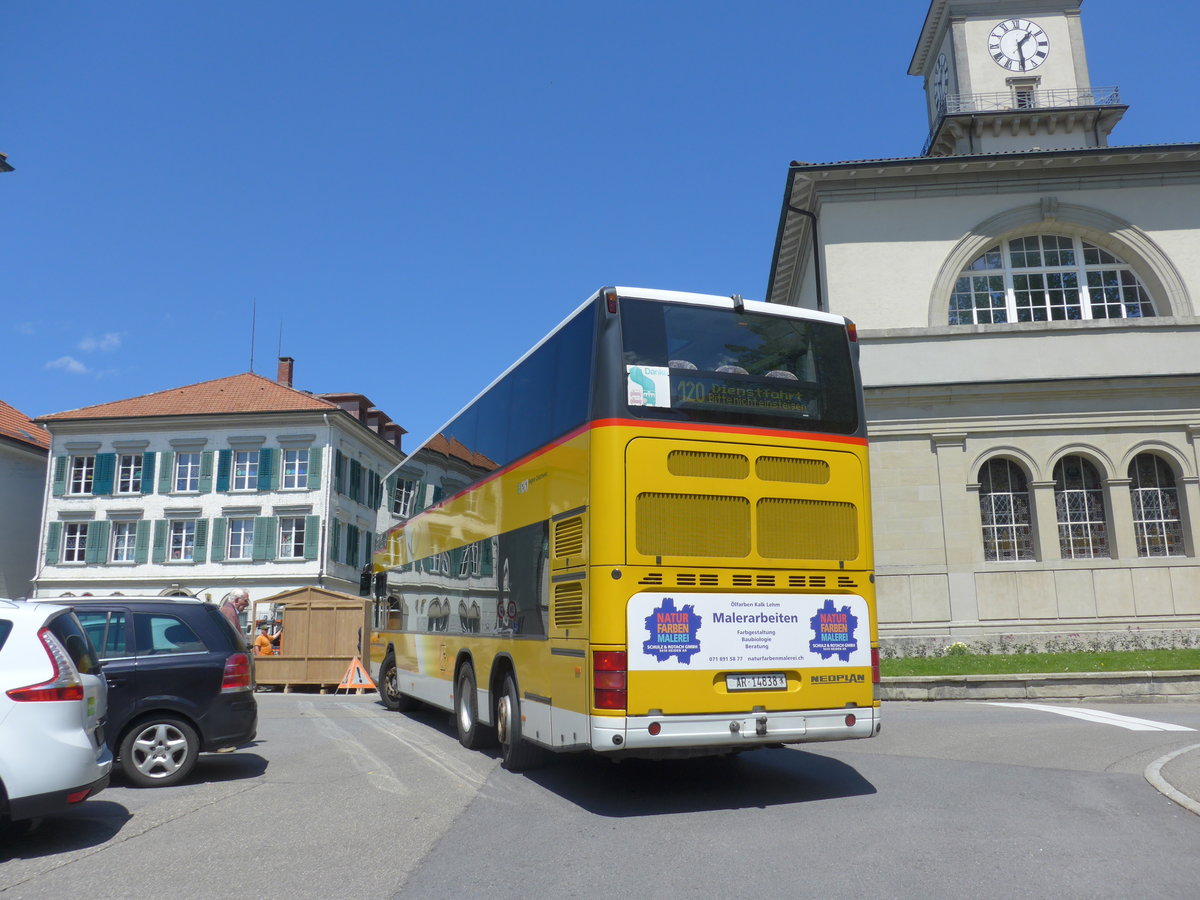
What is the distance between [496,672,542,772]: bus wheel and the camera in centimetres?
971

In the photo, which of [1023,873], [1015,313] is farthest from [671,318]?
[1015,313]

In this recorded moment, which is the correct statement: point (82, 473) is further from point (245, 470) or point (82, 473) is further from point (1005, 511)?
point (1005, 511)

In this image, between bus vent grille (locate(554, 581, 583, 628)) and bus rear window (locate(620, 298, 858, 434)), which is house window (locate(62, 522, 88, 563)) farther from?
bus rear window (locate(620, 298, 858, 434))

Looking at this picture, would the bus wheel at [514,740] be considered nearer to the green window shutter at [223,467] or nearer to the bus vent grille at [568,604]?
the bus vent grille at [568,604]

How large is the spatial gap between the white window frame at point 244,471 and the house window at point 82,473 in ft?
23.3

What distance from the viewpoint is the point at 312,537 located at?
4625 cm

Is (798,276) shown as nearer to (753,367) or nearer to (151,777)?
(753,367)

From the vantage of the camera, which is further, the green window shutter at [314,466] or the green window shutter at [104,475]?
the green window shutter at [104,475]

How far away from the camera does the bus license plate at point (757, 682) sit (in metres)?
8.12

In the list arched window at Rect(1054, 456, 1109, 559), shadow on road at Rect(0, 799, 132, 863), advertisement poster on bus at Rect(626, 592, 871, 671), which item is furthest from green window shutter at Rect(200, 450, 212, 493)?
advertisement poster on bus at Rect(626, 592, 871, 671)

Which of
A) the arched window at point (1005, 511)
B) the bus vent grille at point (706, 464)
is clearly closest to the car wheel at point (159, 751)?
the bus vent grille at point (706, 464)

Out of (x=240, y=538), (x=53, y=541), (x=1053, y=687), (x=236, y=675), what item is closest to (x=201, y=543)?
(x=240, y=538)

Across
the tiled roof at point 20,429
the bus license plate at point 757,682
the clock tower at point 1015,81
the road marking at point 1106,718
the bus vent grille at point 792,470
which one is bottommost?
the road marking at point 1106,718

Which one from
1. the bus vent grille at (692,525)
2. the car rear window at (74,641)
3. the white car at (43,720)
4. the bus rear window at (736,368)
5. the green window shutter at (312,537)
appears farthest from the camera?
the green window shutter at (312,537)
